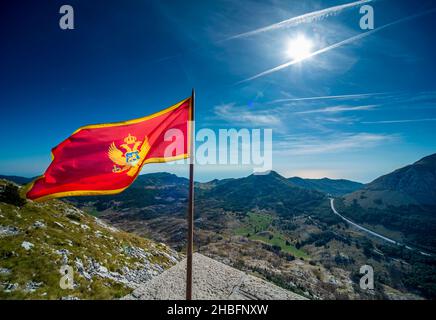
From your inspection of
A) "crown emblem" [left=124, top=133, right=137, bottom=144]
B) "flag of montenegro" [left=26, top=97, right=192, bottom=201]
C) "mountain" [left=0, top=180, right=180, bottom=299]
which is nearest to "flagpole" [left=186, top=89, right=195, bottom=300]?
"flag of montenegro" [left=26, top=97, right=192, bottom=201]

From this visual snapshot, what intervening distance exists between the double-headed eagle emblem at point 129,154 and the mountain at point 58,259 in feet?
26.9

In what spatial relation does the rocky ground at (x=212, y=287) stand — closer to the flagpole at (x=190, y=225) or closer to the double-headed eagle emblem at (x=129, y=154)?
the flagpole at (x=190, y=225)

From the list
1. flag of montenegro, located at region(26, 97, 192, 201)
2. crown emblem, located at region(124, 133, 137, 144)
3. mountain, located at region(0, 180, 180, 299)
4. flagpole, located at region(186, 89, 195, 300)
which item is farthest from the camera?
mountain, located at region(0, 180, 180, 299)

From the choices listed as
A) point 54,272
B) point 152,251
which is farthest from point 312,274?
point 54,272

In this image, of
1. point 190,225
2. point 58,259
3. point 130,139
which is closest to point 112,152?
point 130,139

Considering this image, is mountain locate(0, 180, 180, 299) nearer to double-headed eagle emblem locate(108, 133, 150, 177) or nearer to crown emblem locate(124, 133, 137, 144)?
double-headed eagle emblem locate(108, 133, 150, 177)

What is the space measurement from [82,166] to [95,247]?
13.2 m

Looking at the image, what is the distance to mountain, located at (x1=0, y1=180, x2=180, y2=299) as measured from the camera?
497 inches

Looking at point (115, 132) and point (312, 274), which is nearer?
point (115, 132)

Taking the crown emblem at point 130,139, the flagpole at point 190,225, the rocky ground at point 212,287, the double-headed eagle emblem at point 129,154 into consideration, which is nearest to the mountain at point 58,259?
the rocky ground at point 212,287

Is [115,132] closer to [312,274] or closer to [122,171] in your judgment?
[122,171]
